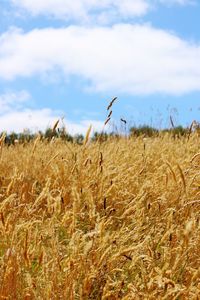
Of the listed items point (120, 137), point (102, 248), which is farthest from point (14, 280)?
point (120, 137)

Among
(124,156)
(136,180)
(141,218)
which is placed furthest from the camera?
(124,156)

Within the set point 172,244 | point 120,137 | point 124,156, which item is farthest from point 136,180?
point 120,137

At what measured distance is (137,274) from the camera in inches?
144

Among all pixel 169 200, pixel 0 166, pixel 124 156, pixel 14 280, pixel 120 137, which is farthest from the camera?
pixel 120 137

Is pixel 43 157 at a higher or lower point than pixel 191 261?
higher

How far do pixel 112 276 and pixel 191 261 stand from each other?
0.60 m

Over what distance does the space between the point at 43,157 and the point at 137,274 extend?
13.9 ft

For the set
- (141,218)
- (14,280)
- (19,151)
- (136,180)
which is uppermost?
(19,151)

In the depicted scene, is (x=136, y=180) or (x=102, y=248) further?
(x=136, y=180)

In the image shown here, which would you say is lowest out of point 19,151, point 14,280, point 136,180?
point 14,280

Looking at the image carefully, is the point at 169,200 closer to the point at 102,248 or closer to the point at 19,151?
the point at 102,248

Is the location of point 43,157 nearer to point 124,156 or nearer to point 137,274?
point 124,156

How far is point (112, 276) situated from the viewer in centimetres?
392

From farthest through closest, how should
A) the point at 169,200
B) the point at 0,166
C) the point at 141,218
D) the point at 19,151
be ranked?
the point at 19,151 < the point at 0,166 < the point at 169,200 < the point at 141,218
